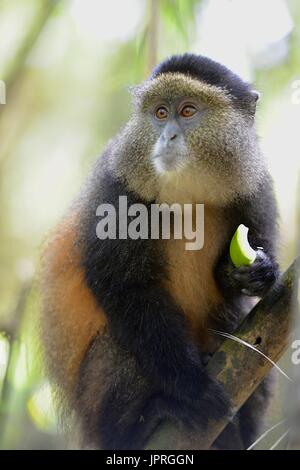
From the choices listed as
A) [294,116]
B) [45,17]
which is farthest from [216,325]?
[45,17]

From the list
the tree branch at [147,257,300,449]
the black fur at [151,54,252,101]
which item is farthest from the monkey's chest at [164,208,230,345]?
the black fur at [151,54,252,101]

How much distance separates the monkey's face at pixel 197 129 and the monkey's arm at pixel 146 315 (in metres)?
0.35

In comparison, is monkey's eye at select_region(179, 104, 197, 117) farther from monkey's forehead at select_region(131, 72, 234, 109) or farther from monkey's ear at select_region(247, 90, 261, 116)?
monkey's ear at select_region(247, 90, 261, 116)

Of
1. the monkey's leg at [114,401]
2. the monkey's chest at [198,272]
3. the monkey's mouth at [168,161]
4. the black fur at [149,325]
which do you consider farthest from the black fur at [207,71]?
the monkey's leg at [114,401]

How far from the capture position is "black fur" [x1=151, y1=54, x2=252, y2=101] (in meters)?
3.58

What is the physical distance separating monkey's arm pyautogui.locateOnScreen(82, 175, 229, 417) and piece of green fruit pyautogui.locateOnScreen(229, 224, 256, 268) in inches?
14.4

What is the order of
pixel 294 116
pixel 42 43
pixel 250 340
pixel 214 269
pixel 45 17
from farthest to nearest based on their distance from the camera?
1. pixel 42 43
2. pixel 45 17
3. pixel 294 116
4. pixel 214 269
5. pixel 250 340

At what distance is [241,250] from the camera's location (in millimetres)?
3428

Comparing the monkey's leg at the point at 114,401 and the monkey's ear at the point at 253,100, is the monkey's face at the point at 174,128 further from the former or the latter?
the monkey's leg at the point at 114,401

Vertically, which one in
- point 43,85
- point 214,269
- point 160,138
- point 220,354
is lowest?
point 220,354

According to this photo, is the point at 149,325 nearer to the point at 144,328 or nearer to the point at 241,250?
the point at 144,328

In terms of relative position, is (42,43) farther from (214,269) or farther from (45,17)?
(214,269)

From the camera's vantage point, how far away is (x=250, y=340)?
302 cm

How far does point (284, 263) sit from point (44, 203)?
2114mm
